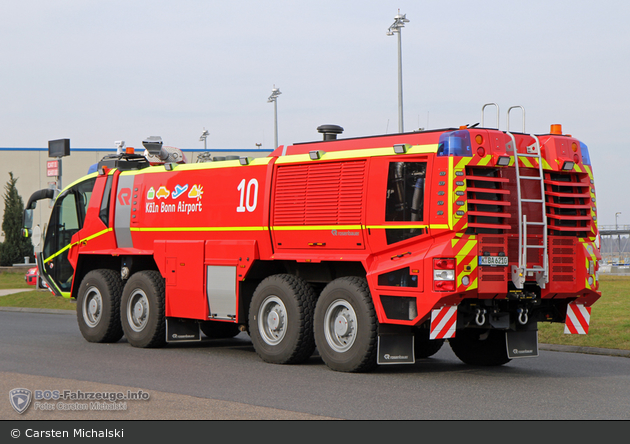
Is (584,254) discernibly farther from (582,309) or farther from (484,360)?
(484,360)

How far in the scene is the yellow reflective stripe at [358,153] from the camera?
10258mm

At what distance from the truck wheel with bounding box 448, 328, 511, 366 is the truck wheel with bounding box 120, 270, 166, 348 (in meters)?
4.81

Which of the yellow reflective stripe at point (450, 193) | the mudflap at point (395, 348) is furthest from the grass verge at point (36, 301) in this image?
the yellow reflective stripe at point (450, 193)

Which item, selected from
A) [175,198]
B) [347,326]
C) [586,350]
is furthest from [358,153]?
[586,350]

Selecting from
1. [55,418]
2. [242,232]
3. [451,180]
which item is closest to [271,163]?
[242,232]

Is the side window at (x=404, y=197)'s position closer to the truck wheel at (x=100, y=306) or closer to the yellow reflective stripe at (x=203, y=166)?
the yellow reflective stripe at (x=203, y=166)

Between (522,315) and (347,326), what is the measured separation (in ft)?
7.33

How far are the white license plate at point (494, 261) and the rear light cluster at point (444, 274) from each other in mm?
415

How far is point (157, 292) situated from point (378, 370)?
4325 mm

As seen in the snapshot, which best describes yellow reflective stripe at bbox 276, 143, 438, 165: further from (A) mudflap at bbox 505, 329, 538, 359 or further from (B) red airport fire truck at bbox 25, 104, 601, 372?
(A) mudflap at bbox 505, 329, 538, 359

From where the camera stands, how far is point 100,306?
587 inches

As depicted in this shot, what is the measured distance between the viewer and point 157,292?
13711 mm
